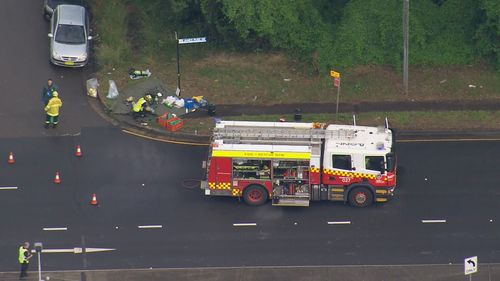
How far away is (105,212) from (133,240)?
2.02 m

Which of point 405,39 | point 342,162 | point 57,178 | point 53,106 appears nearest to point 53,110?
point 53,106

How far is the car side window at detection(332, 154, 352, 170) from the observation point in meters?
39.7

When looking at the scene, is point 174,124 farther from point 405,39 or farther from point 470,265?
point 470,265

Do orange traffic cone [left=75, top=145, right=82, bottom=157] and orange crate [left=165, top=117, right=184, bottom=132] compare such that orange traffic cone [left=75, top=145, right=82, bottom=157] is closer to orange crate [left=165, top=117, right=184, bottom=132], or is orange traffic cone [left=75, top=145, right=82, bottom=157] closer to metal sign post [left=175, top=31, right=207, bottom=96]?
orange crate [left=165, top=117, right=184, bottom=132]

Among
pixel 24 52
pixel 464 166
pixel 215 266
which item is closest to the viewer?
pixel 215 266

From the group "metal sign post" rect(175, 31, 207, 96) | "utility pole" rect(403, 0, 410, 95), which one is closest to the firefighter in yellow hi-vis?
"metal sign post" rect(175, 31, 207, 96)

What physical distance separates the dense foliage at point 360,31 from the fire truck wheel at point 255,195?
1029 cm

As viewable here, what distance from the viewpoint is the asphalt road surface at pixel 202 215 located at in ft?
125

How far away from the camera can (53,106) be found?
44031 millimetres

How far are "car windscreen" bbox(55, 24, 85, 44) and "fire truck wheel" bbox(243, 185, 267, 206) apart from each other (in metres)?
13.2

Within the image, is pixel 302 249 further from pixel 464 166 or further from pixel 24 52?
pixel 24 52

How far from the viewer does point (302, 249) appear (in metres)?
38.3

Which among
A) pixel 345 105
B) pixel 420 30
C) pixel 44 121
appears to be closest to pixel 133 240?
pixel 44 121

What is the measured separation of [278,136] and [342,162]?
250 cm
